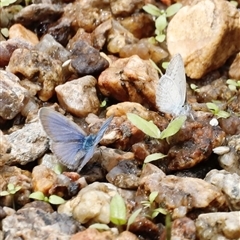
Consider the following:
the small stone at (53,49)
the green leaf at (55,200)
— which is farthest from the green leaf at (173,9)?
the green leaf at (55,200)

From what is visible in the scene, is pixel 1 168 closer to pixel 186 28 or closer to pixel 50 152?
pixel 50 152

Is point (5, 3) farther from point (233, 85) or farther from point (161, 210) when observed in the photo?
point (161, 210)

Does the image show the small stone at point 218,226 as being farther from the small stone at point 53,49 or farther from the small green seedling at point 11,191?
the small stone at point 53,49

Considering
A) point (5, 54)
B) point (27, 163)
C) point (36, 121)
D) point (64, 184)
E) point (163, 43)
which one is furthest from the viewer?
point (163, 43)

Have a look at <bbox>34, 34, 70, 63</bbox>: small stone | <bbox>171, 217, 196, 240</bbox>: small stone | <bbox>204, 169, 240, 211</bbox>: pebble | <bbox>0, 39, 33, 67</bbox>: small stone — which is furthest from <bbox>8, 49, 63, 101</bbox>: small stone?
<bbox>171, 217, 196, 240</bbox>: small stone

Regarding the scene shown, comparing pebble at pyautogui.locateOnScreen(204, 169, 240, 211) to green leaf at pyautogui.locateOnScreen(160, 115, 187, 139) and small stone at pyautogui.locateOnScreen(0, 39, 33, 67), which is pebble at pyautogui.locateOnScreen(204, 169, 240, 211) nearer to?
green leaf at pyautogui.locateOnScreen(160, 115, 187, 139)

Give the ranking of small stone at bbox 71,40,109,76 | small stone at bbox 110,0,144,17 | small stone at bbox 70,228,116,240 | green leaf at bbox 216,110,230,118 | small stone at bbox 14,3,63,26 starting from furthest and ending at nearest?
small stone at bbox 110,0,144,17, small stone at bbox 14,3,63,26, small stone at bbox 71,40,109,76, green leaf at bbox 216,110,230,118, small stone at bbox 70,228,116,240

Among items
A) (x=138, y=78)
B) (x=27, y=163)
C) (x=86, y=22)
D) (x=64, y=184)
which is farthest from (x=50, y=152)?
(x=86, y=22)
